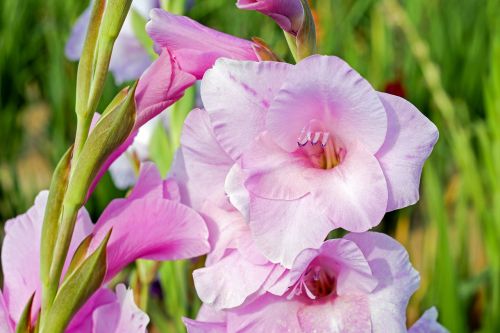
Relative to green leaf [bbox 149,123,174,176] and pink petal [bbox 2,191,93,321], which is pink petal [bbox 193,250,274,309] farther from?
green leaf [bbox 149,123,174,176]

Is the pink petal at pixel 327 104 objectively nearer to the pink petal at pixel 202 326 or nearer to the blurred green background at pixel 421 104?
the pink petal at pixel 202 326

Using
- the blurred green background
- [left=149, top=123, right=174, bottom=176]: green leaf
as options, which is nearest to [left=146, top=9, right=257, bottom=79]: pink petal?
[left=149, top=123, right=174, bottom=176]: green leaf

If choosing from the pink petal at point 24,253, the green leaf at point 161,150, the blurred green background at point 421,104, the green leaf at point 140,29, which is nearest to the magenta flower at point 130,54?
the green leaf at point 140,29

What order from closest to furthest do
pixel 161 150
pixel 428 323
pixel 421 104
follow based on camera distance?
pixel 428 323 → pixel 161 150 → pixel 421 104

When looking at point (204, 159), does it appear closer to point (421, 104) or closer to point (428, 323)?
point (428, 323)

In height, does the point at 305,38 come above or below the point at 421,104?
above

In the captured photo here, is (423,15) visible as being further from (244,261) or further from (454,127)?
(244,261)

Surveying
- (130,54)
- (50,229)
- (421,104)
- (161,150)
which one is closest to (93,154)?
(50,229)
